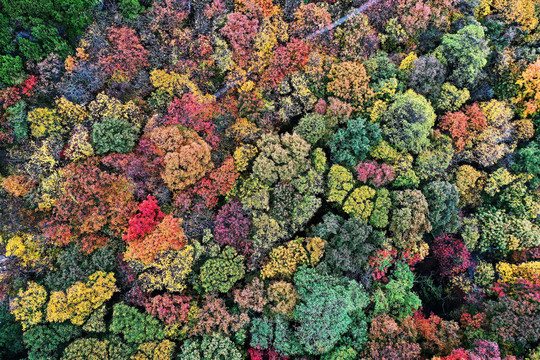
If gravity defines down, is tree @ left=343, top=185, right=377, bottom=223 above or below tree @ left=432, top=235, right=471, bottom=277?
above

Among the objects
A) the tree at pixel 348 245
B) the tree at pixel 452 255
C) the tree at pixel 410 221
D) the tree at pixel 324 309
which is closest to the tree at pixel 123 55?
the tree at pixel 348 245

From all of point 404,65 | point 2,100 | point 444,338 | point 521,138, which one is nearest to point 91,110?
point 2,100

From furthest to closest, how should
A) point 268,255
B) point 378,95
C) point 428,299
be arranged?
point 428,299, point 378,95, point 268,255

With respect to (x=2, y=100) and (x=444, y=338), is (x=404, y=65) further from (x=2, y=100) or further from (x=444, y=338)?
(x=2, y=100)

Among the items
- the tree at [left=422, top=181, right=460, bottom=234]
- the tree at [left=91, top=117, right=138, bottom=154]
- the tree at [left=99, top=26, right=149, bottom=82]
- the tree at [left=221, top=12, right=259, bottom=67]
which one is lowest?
the tree at [left=422, top=181, right=460, bottom=234]

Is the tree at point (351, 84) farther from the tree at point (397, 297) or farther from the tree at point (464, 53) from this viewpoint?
the tree at point (397, 297)

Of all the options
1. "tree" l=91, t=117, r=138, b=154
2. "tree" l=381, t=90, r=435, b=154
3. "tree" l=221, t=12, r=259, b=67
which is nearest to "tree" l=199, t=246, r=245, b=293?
"tree" l=91, t=117, r=138, b=154

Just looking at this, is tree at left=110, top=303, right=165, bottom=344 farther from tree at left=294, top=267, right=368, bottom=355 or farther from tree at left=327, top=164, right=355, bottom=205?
tree at left=327, top=164, right=355, bottom=205
